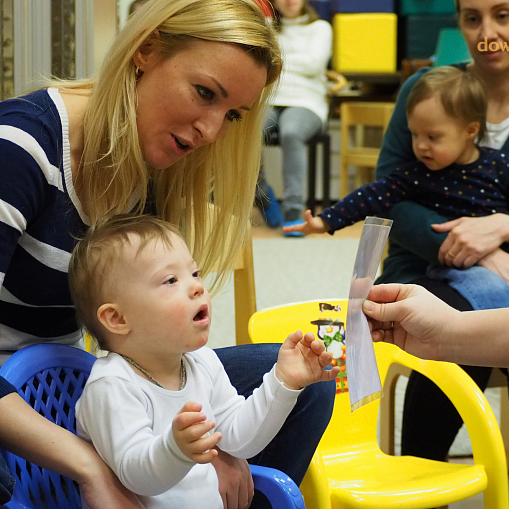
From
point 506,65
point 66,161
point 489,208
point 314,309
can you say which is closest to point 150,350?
point 66,161

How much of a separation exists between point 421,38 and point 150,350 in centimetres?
515

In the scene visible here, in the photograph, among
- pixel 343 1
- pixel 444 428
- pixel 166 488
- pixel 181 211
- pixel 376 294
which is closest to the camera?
pixel 166 488

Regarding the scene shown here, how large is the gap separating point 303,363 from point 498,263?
2.55 feet

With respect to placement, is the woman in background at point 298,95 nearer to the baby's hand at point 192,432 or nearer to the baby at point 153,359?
the baby at point 153,359

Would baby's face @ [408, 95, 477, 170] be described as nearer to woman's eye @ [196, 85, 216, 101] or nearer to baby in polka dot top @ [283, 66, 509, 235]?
baby in polka dot top @ [283, 66, 509, 235]

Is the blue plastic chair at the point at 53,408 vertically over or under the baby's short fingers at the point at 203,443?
under

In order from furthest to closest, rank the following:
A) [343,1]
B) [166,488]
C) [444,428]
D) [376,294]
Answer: [343,1]
[444,428]
[376,294]
[166,488]

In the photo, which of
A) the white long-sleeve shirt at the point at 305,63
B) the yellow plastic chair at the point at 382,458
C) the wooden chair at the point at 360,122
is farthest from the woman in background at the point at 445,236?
the wooden chair at the point at 360,122

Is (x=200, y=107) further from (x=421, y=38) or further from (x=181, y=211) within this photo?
(x=421, y=38)

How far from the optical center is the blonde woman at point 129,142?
38.5 inches

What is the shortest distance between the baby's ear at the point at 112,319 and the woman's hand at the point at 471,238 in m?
0.85

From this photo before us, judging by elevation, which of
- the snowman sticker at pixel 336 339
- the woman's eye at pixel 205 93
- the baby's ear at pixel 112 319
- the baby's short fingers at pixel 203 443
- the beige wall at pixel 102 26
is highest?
the beige wall at pixel 102 26

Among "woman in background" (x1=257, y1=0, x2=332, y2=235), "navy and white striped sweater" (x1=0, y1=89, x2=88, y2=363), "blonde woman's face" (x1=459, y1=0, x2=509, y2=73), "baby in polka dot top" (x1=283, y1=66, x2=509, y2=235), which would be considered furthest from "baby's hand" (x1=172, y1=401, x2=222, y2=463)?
"woman in background" (x1=257, y1=0, x2=332, y2=235)

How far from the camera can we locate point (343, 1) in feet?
17.8
